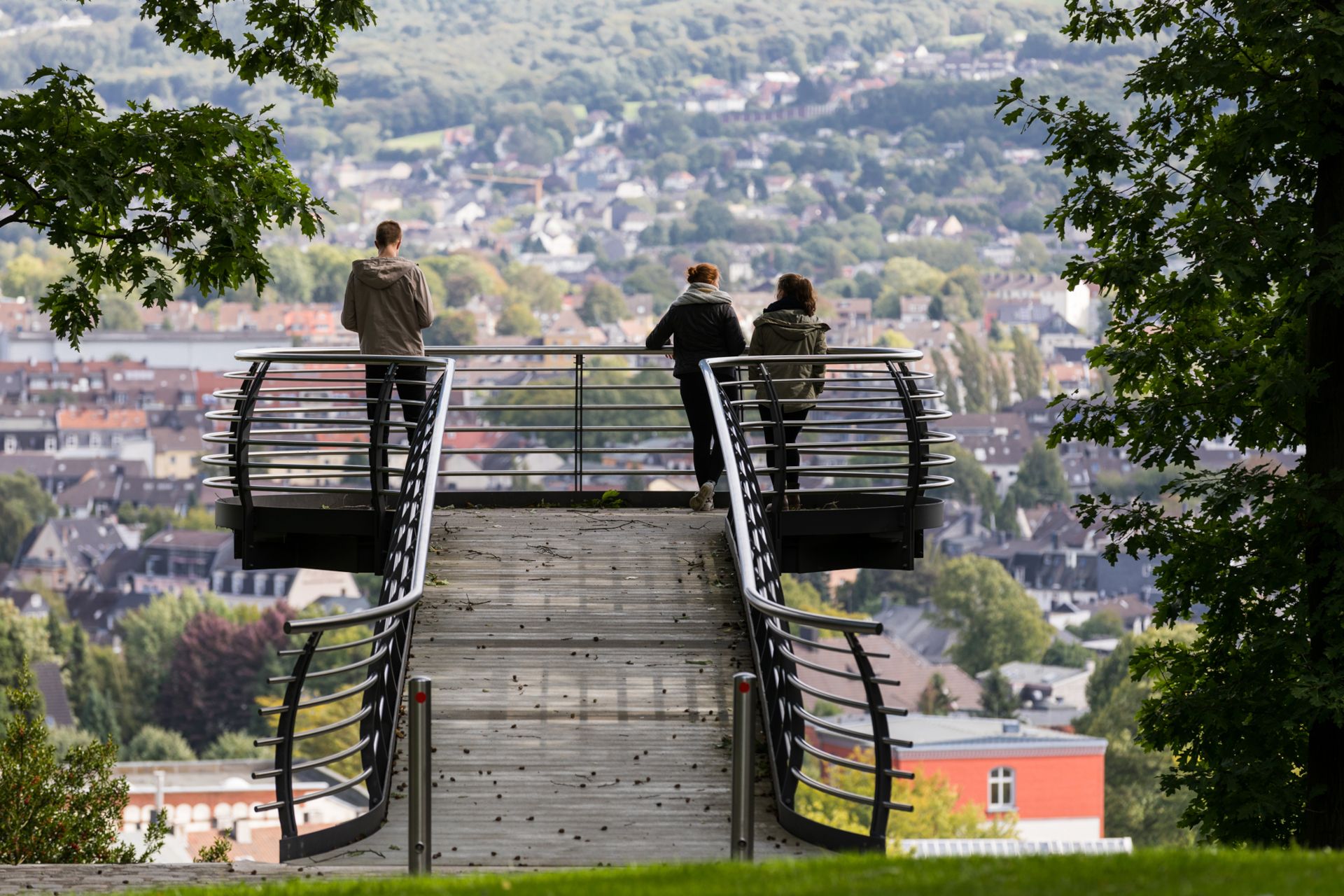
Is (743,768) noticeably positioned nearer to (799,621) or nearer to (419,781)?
(799,621)

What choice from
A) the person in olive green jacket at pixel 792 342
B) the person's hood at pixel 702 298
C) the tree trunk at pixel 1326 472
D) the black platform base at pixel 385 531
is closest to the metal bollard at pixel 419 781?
the black platform base at pixel 385 531

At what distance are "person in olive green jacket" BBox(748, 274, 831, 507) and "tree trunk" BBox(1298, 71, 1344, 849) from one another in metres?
3.67

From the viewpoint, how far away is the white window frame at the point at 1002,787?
88.9 m

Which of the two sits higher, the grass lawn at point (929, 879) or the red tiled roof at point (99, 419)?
the red tiled roof at point (99, 419)

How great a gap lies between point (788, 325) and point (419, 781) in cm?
523

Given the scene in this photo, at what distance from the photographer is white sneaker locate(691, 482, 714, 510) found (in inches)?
436

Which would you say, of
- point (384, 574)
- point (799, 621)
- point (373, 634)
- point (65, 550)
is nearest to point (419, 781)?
point (799, 621)

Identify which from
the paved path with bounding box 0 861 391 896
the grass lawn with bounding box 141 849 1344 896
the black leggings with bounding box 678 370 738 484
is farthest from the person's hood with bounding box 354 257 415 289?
the grass lawn with bounding box 141 849 1344 896

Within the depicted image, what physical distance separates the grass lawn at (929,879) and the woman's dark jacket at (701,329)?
5.40 meters

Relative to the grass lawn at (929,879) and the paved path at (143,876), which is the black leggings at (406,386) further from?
the grass lawn at (929,879)

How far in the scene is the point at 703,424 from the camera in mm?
11320

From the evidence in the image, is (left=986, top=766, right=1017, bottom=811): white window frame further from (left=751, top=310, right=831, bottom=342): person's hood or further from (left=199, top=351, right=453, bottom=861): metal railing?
(left=751, top=310, right=831, bottom=342): person's hood

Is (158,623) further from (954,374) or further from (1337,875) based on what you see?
(1337,875)

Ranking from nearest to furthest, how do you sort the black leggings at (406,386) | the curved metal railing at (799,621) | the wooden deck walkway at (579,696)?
the curved metal railing at (799,621) → the wooden deck walkway at (579,696) → the black leggings at (406,386)
